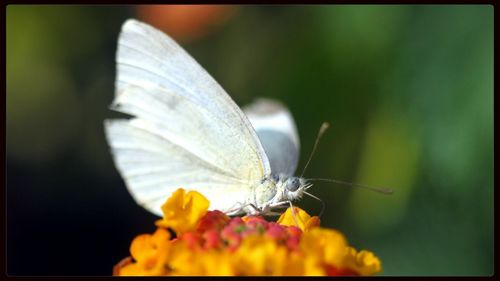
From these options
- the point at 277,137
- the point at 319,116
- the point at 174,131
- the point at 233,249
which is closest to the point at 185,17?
the point at 319,116

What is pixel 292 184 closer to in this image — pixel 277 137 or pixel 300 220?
pixel 300 220

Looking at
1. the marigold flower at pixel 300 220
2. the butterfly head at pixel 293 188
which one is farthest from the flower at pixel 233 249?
the butterfly head at pixel 293 188

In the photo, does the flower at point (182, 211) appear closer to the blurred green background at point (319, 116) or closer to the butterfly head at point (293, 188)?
the butterfly head at point (293, 188)

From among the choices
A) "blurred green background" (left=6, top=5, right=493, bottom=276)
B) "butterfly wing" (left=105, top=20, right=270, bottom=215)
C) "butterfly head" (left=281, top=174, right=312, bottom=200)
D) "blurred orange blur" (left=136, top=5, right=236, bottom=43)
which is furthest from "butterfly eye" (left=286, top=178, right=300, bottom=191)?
"blurred orange blur" (left=136, top=5, right=236, bottom=43)

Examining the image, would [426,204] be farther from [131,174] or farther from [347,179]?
[131,174]

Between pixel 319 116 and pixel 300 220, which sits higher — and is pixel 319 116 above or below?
above

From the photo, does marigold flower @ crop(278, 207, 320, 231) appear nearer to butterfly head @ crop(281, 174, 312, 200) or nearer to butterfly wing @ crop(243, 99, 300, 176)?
butterfly head @ crop(281, 174, 312, 200)

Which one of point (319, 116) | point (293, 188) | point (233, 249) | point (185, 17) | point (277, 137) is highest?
point (185, 17)
